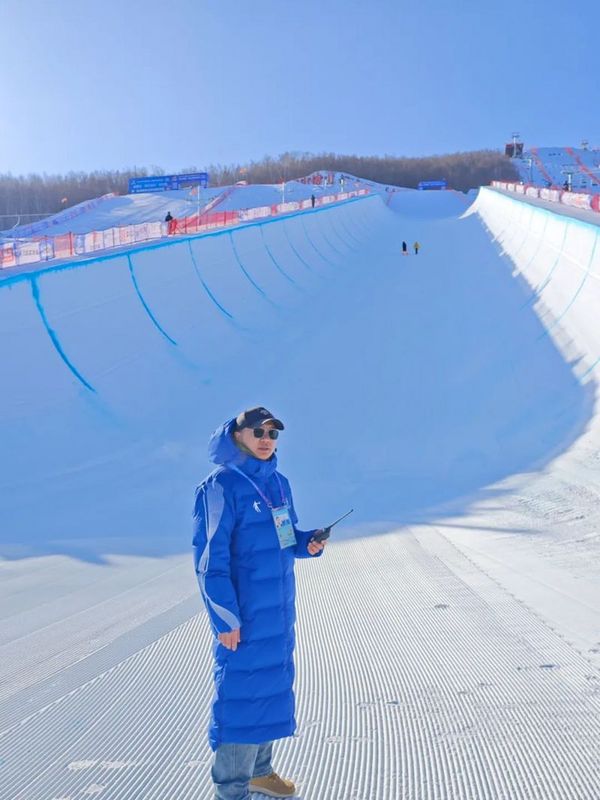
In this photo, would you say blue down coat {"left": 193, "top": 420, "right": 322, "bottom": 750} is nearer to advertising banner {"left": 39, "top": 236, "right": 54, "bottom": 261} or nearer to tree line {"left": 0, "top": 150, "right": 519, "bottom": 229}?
advertising banner {"left": 39, "top": 236, "right": 54, "bottom": 261}

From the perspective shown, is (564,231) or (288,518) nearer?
(288,518)

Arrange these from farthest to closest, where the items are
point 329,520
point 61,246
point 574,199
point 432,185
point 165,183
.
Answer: point 432,185 → point 165,183 → point 574,199 → point 61,246 → point 329,520

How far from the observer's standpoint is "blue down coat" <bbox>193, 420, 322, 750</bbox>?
2.45m

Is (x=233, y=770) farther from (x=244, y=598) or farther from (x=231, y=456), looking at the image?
(x=231, y=456)

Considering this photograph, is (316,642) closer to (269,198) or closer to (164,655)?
(164,655)

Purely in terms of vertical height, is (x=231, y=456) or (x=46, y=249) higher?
(x=231, y=456)

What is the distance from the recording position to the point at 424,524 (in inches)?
246

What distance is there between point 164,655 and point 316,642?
0.69 m

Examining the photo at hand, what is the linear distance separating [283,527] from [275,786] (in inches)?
31.3

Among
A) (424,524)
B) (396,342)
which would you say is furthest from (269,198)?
(424,524)

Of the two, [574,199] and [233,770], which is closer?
[233,770]

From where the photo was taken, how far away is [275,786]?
256cm

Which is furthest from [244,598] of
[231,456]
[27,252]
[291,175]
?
[291,175]

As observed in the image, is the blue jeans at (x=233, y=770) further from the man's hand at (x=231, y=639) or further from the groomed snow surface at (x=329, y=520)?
the man's hand at (x=231, y=639)
